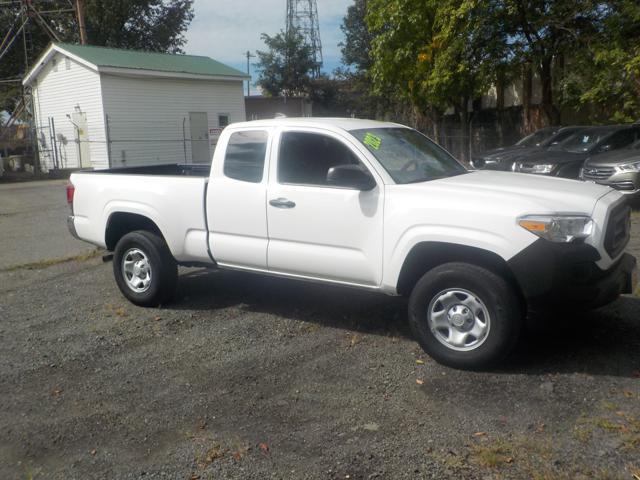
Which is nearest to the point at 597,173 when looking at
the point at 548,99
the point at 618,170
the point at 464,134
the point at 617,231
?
the point at 618,170

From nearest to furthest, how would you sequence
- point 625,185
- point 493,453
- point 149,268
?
point 493,453 → point 149,268 → point 625,185

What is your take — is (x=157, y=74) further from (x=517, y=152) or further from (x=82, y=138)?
(x=517, y=152)

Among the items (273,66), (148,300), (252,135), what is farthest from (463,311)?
(273,66)

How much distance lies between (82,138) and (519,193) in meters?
25.2

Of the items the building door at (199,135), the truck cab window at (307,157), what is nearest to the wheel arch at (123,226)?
the truck cab window at (307,157)

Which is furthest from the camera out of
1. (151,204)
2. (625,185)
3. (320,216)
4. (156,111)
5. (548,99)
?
(156,111)

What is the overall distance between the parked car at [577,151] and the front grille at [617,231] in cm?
833

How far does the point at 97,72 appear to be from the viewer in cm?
2548

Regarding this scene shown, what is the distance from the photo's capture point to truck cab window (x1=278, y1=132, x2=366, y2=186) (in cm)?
583

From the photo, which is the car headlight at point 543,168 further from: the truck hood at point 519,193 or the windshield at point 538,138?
the truck hood at point 519,193

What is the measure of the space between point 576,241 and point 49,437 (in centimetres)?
367

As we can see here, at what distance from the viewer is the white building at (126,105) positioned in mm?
26125

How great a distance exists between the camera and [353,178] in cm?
526

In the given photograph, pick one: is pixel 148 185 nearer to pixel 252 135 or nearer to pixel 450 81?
pixel 252 135
